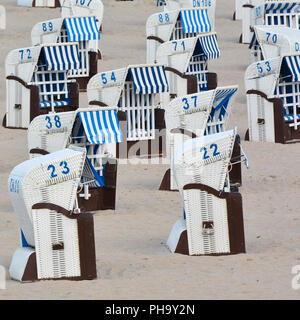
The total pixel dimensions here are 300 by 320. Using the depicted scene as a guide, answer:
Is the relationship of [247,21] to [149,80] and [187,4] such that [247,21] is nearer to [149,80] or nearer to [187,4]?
[187,4]

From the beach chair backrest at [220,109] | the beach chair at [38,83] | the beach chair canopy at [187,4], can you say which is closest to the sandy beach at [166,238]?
the beach chair at [38,83]

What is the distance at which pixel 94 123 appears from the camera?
16.6 metres

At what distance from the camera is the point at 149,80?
20.4m

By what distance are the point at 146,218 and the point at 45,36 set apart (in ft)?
35.8

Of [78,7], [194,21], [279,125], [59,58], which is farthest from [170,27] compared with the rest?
[279,125]

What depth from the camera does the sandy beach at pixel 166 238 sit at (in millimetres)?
12547

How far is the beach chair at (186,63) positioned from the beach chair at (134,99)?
2671 millimetres

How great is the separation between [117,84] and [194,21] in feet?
26.8

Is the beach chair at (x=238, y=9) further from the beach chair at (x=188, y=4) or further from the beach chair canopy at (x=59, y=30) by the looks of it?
the beach chair canopy at (x=59, y=30)

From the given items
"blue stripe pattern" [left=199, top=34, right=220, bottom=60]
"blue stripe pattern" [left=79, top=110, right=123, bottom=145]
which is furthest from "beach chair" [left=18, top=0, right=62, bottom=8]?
"blue stripe pattern" [left=79, top=110, right=123, bottom=145]

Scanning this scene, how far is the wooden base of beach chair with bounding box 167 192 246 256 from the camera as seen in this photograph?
14.1m

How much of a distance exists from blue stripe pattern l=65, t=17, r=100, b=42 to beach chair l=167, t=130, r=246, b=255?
41.4 ft

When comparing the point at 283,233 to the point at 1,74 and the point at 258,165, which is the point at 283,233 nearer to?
the point at 258,165

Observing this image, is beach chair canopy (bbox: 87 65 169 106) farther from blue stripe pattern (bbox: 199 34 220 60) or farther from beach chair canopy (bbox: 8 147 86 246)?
beach chair canopy (bbox: 8 147 86 246)
